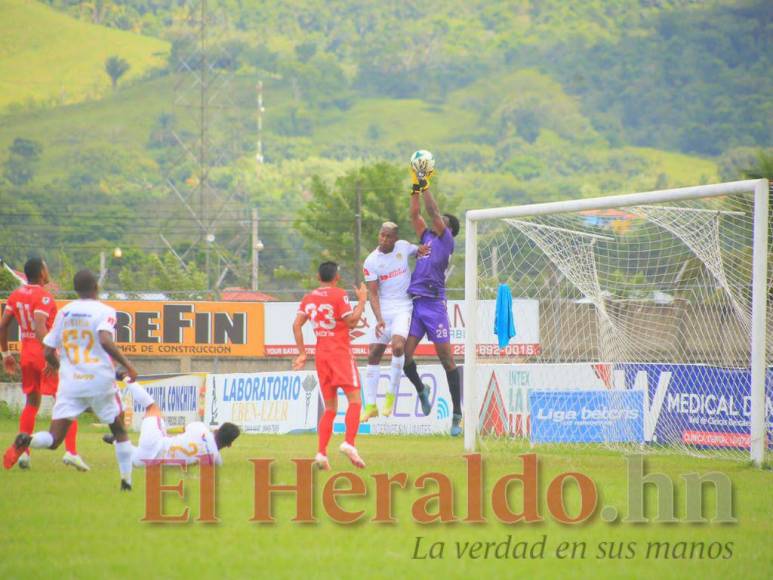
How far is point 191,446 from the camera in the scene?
12.8 meters

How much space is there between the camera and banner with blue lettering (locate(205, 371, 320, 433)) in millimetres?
28031

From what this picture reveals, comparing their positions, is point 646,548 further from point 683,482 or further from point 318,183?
point 318,183

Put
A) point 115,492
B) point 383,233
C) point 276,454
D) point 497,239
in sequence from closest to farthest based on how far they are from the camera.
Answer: point 115,492 → point 383,233 → point 276,454 → point 497,239

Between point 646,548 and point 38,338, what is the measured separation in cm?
750

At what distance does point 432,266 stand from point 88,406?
4991 mm

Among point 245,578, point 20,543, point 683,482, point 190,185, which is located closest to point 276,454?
point 683,482

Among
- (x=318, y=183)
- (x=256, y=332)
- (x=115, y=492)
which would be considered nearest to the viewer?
(x=115, y=492)

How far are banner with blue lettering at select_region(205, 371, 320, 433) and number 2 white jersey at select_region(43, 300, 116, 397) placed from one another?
15.7 metres

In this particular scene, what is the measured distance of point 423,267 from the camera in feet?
51.5

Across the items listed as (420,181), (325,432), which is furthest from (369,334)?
(325,432)

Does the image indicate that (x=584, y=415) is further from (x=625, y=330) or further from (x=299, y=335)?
(x=299, y=335)

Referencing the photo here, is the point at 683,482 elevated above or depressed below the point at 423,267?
below

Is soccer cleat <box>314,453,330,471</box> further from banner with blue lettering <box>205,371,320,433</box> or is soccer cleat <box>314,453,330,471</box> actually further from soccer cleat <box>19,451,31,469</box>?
banner with blue lettering <box>205,371,320,433</box>

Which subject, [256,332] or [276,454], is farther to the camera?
[256,332]
